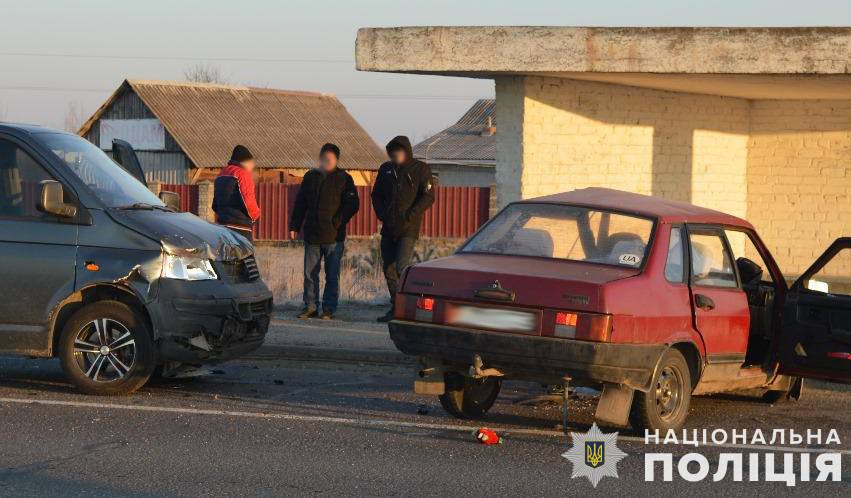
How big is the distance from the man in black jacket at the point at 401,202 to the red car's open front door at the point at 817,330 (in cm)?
513

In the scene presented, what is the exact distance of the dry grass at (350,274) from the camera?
57.0 feet

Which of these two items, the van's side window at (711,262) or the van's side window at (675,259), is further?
the van's side window at (711,262)

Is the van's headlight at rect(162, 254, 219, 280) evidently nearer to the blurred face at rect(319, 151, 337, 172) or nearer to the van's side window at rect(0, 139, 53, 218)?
the van's side window at rect(0, 139, 53, 218)

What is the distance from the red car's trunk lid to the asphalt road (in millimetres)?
885

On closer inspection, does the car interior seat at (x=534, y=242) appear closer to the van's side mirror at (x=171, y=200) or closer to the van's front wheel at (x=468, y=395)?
the van's front wheel at (x=468, y=395)

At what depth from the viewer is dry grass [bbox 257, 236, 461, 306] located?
17.4 meters

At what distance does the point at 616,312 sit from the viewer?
25.2ft

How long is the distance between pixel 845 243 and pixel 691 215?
116 centimetres

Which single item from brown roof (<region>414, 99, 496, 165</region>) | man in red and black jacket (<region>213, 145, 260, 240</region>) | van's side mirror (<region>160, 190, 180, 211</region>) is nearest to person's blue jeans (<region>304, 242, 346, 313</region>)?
man in red and black jacket (<region>213, 145, 260, 240</region>)

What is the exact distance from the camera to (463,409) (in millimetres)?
8734

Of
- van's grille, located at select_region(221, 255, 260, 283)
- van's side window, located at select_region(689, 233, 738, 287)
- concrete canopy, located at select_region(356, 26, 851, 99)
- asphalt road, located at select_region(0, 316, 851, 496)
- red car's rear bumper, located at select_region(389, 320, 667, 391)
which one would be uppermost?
concrete canopy, located at select_region(356, 26, 851, 99)

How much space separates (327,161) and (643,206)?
19.1 feet

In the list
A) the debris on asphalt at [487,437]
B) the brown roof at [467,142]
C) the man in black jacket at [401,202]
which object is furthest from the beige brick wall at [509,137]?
the brown roof at [467,142]

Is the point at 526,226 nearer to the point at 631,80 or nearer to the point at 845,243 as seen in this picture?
the point at 845,243
